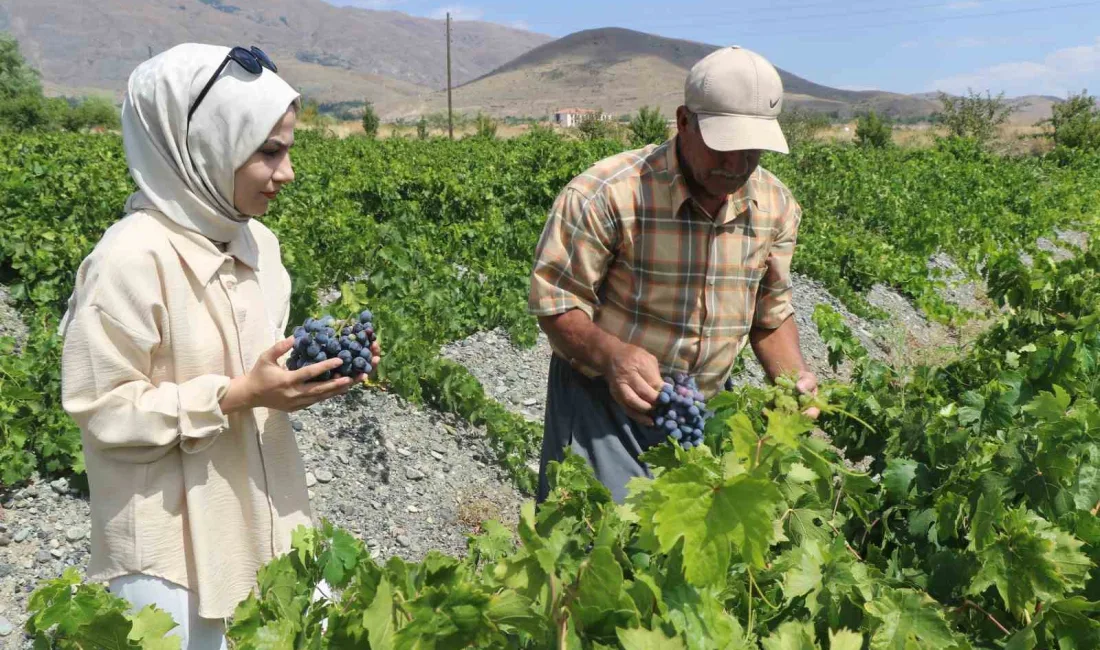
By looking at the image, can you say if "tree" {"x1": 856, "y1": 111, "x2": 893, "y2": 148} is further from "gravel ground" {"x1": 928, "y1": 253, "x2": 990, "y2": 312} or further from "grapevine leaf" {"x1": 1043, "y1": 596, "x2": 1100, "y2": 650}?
"grapevine leaf" {"x1": 1043, "y1": 596, "x2": 1100, "y2": 650}

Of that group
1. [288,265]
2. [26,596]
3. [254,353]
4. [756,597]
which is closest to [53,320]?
[288,265]

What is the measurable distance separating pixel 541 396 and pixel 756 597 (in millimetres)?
4776

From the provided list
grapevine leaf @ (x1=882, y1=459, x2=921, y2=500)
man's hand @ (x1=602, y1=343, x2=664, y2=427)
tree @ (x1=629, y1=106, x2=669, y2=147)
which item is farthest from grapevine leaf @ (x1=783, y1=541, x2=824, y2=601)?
tree @ (x1=629, y1=106, x2=669, y2=147)

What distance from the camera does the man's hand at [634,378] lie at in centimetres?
230

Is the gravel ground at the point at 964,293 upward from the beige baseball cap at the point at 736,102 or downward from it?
downward

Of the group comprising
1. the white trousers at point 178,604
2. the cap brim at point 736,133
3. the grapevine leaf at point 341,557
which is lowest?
the white trousers at point 178,604

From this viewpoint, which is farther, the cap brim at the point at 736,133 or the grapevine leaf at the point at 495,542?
the cap brim at the point at 736,133

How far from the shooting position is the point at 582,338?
2426 millimetres

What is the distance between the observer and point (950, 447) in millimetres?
1945

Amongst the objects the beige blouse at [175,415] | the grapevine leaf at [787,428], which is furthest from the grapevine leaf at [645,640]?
the beige blouse at [175,415]

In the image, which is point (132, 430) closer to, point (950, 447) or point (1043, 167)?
point (950, 447)

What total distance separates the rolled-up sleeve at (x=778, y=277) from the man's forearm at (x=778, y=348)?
0.09 ft

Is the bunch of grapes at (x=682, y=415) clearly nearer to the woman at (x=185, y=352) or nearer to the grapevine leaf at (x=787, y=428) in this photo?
the grapevine leaf at (x=787, y=428)

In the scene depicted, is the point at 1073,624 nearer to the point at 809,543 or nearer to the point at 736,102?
the point at 809,543
